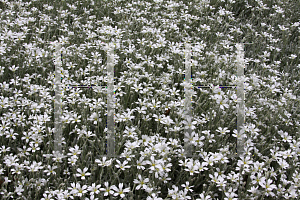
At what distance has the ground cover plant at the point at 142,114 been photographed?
7.72ft

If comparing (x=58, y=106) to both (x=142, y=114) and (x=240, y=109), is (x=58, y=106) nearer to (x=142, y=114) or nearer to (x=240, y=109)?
(x=142, y=114)

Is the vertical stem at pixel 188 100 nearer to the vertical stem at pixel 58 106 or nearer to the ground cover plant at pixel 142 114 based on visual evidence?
the ground cover plant at pixel 142 114

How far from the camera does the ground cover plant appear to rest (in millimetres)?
2352

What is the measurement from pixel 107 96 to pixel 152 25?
1912 millimetres

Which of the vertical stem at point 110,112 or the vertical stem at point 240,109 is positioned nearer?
the vertical stem at point 110,112

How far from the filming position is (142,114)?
295cm

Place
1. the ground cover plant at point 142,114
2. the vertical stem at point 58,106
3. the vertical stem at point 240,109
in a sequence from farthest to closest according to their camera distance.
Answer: the vertical stem at point 240,109 < the vertical stem at point 58,106 < the ground cover plant at point 142,114

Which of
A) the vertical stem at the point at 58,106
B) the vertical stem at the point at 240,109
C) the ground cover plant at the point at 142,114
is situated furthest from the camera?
the vertical stem at the point at 240,109

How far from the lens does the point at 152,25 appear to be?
4461mm

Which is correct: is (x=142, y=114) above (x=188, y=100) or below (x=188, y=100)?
below

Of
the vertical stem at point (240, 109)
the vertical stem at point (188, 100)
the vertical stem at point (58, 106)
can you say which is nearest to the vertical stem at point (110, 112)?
the vertical stem at point (58, 106)

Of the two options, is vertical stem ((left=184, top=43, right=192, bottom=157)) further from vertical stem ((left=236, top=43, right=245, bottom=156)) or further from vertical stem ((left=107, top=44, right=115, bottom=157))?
vertical stem ((left=107, top=44, right=115, bottom=157))

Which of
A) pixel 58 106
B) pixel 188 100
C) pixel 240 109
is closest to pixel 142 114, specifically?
pixel 188 100

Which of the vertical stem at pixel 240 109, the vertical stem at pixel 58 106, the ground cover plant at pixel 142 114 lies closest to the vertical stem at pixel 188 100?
the ground cover plant at pixel 142 114
